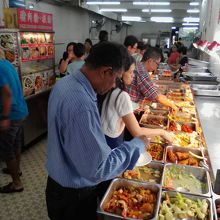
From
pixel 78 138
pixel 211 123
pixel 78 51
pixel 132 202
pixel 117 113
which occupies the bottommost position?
pixel 132 202

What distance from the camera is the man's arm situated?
8.82 ft

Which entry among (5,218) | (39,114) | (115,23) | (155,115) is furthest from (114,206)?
(115,23)

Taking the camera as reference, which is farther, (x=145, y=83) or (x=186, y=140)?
(x=145, y=83)

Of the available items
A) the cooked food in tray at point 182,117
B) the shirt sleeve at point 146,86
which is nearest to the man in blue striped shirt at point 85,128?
the shirt sleeve at point 146,86

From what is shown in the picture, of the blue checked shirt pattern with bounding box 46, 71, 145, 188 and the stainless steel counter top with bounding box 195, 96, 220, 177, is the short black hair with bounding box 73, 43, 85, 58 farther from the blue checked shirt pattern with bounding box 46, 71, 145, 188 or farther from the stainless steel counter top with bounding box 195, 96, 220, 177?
the blue checked shirt pattern with bounding box 46, 71, 145, 188

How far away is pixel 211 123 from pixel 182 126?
0.57 m

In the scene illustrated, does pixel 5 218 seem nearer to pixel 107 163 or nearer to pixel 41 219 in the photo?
pixel 41 219

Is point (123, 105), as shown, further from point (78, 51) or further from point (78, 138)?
point (78, 51)

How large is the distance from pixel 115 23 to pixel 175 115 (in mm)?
13435

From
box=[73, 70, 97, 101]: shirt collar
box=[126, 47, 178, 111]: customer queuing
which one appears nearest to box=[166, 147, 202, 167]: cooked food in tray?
box=[126, 47, 178, 111]: customer queuing

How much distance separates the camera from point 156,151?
237cm

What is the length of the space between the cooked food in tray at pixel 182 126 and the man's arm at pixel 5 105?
71.0 inches

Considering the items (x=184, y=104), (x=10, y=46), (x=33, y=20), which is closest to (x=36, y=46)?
(x=33, y=20)

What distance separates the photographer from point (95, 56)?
1.16 metres
